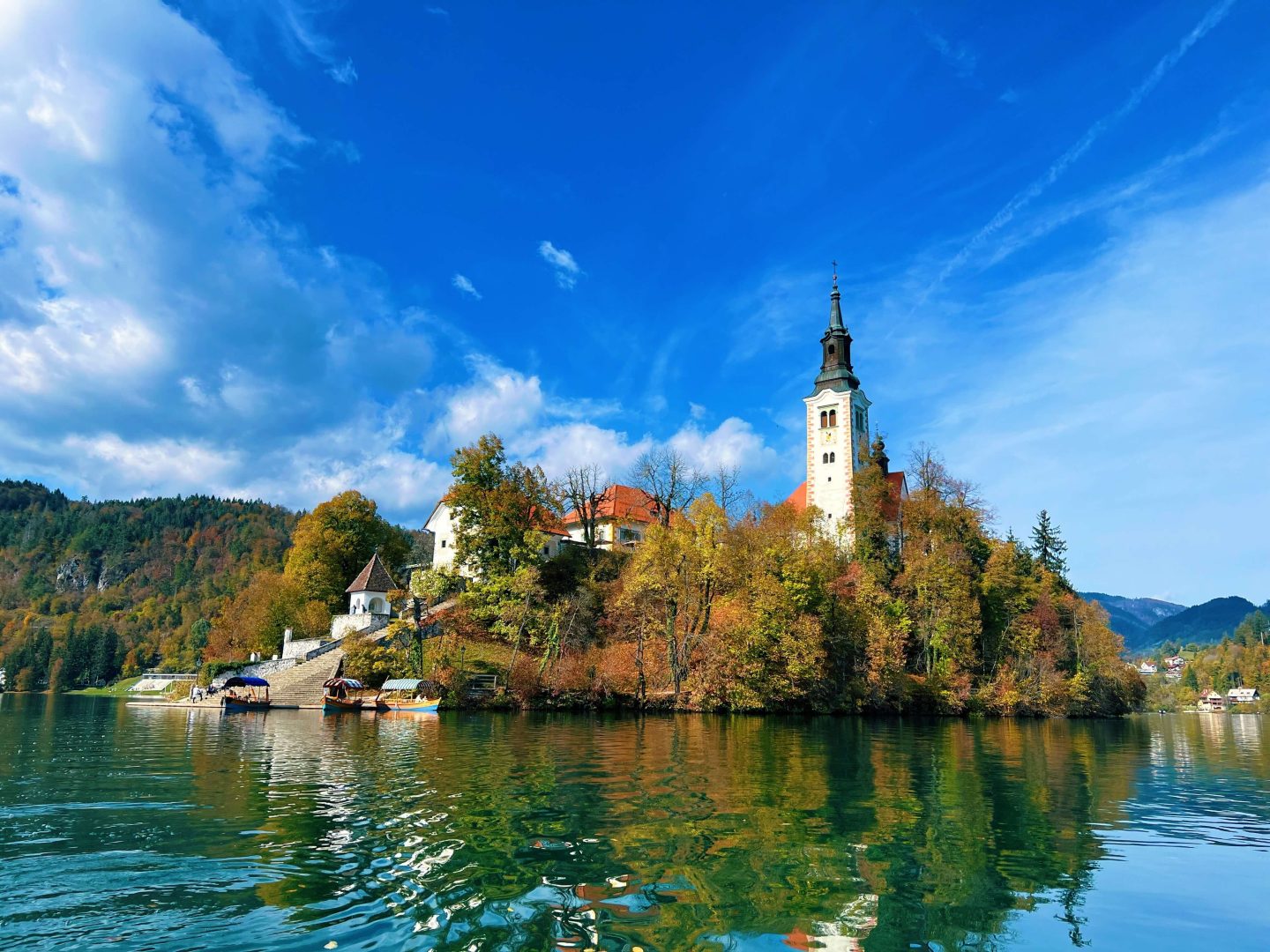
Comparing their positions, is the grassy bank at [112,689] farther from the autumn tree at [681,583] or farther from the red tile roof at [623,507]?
the autumn tree at [681,583]

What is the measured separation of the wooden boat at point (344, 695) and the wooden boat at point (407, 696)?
114 centimetres

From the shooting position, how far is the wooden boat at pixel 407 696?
4431 centimetres

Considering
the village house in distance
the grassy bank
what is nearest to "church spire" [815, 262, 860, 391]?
the village house in distance

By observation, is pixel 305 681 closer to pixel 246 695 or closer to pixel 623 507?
pixel 246 695

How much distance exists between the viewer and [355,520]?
240ft

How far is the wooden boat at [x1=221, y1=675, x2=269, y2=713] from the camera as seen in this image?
4788 cm

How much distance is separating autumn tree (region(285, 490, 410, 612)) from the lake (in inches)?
1791

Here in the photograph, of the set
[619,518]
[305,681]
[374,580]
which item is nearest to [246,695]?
[305,681]

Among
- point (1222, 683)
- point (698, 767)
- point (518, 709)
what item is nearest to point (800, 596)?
point (518, 709)

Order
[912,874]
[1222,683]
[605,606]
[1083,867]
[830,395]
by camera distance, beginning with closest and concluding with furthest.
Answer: [912,874] → [1083,867] → [605,606] → [830,395] → [1222,683]

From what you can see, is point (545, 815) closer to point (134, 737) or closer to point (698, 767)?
point (698, 767)

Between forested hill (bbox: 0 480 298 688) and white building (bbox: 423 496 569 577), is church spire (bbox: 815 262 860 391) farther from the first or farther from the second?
forested hill (bbox: 0 480 298 688)

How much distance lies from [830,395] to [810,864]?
6347 centimetres

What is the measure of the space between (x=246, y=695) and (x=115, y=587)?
481ft
